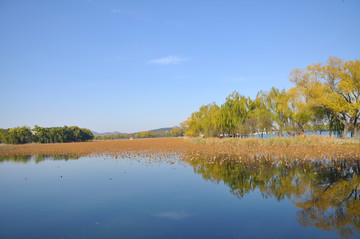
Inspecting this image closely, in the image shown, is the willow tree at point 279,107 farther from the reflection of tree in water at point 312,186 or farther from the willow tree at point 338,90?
the reflection of tree in water at point 312,186

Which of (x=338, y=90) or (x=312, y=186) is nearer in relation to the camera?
(x=312, y=186)

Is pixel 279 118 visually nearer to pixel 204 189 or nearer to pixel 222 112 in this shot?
pixel 222 112

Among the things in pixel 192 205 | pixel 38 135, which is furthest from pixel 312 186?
pixel 38 135

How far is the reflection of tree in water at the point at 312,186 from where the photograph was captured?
19.6ft

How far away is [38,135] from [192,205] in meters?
102

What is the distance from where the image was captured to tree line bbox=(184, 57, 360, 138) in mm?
31938

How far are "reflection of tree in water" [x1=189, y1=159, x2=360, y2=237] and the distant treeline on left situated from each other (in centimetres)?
9682

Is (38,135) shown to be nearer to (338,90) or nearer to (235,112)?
(235,112)

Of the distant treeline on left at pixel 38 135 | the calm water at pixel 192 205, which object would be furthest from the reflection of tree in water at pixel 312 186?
the distant treeline on left at pixel 38 135

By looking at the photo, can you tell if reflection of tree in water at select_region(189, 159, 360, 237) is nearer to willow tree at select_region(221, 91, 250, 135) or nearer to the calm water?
the calm water

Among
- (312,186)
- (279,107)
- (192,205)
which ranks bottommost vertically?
(192,205)

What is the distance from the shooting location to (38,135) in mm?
88812

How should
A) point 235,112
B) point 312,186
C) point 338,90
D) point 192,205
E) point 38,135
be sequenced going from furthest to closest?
1. point 38,135
2. point 235,112
3. point 338,90
4. point 312,186
5. point 192,205

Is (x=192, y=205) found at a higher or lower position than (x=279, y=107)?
lower
